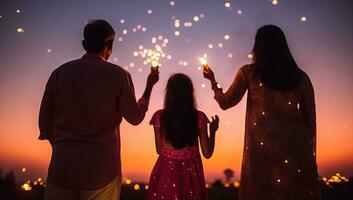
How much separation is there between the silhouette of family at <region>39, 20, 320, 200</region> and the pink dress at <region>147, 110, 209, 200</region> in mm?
11

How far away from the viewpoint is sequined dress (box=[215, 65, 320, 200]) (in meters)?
3.26

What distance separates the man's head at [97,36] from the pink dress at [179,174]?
5.69ft

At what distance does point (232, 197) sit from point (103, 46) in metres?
6.16

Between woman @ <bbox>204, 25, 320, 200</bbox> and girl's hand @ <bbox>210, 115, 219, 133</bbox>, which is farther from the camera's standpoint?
girl's hand @ <bbox>210, 115, 219, 133</bbox>

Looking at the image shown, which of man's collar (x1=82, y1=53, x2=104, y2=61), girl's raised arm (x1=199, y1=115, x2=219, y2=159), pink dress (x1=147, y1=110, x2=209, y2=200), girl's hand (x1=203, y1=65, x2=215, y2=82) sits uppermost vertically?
girl's hand (x1=203, y1=65, x2=215, y2=82)

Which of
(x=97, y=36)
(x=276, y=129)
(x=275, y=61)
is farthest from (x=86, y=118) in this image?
(x=275, y=61)

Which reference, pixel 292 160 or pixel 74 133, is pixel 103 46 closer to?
pixel 74 133

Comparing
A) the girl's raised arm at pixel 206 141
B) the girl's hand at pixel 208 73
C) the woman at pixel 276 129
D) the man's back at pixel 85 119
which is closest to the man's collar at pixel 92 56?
the man's back at pixel 85 119

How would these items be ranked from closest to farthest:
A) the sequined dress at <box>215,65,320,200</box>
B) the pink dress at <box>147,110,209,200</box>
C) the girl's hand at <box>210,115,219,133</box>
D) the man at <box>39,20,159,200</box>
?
the man at <box>39,20,159,200</box>
the sequined dress at <box>215,65,320,200</box>
the girl's hand at <box>210,115,219,133</box>
the pink dress at <box>147,110,209,200</box>

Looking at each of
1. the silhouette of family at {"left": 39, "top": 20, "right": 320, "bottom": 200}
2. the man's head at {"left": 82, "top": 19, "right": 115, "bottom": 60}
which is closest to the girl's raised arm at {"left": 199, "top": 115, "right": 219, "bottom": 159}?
the silhouette of family at {"left": 39, "top": 20, "right": 320, "bottom": 200}

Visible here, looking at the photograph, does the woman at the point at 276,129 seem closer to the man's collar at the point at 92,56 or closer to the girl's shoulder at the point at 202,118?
the girl's shoulder at the point at 202,118

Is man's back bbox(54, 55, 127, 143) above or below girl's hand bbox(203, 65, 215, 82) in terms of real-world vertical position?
below

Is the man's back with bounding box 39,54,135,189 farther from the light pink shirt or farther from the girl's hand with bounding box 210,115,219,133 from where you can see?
the girl's hand with bounding box 210,115,219,133

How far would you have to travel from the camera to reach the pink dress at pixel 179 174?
A: 176 inches
